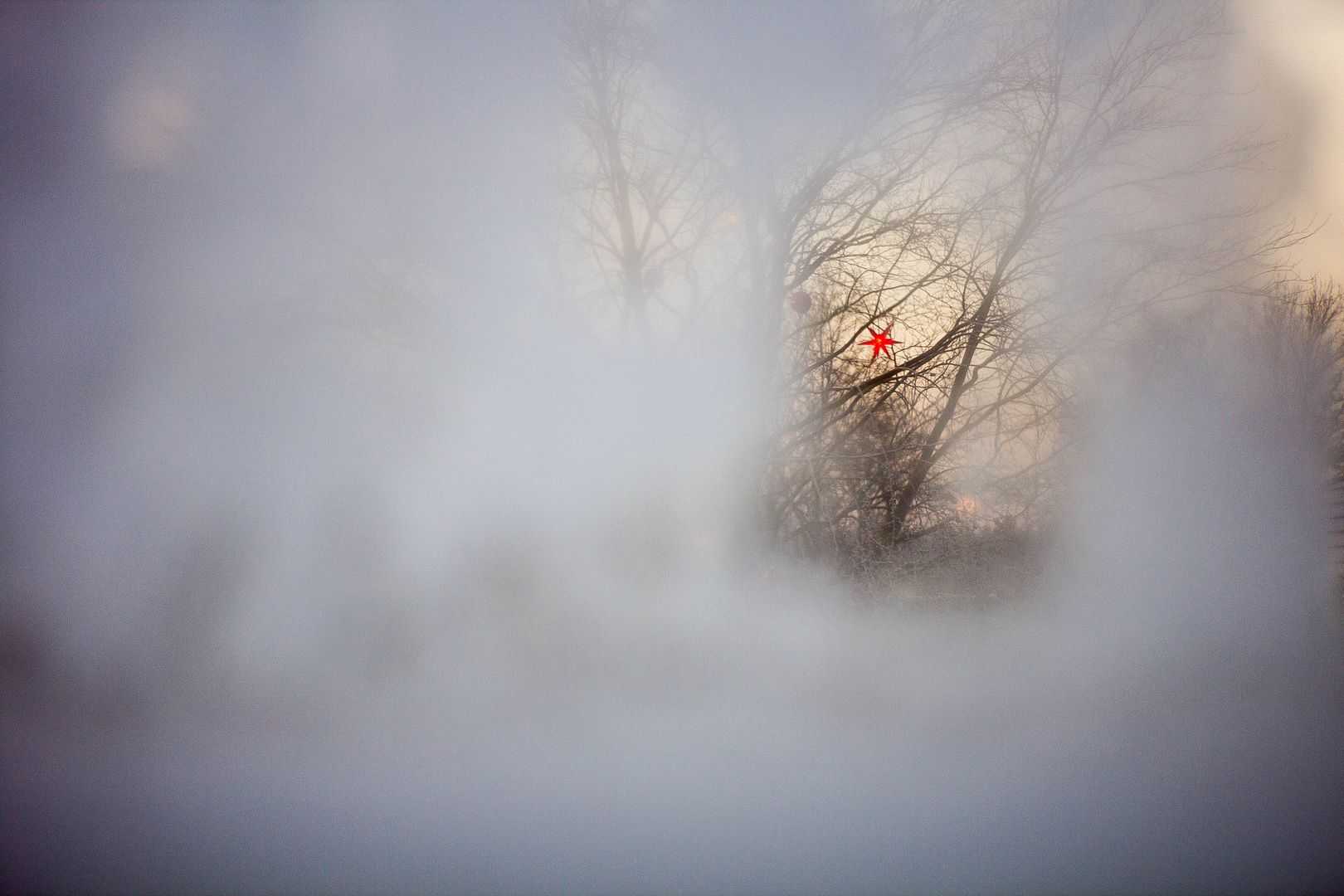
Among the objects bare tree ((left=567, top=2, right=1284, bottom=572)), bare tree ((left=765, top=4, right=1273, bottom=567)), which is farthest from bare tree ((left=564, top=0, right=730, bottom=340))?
bare tree ((left=765, top=4, right=1273, bottom=567))

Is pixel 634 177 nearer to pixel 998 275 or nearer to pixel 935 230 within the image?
pixel 935 230

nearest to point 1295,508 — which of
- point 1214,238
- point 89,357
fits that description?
point 1214,238

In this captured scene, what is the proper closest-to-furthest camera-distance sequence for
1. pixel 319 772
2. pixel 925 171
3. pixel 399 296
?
1. pixel 319 772
2. pixel 399 296
3. pixel 925 171

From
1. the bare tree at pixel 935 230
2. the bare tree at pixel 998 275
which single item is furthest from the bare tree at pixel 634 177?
the bare tree at pixel 998 275

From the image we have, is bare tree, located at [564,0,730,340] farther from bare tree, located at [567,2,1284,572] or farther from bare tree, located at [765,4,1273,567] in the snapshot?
bare tree, located at [765,4,1273,567]

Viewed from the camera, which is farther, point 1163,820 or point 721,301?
point 721,301

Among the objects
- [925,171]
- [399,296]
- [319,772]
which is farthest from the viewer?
[925,171]

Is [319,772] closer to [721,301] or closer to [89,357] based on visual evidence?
Result: [89,357]

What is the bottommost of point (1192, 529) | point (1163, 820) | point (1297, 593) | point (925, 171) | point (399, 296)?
point (1163, 820)

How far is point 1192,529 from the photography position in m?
1.59

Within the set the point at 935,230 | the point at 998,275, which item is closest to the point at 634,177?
the point at 935,230

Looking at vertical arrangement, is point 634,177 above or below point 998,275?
above

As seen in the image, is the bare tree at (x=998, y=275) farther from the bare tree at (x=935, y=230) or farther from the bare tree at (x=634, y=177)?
the bare tree at (x=634, y=177)

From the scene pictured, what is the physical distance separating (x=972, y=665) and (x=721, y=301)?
904 millimetres
